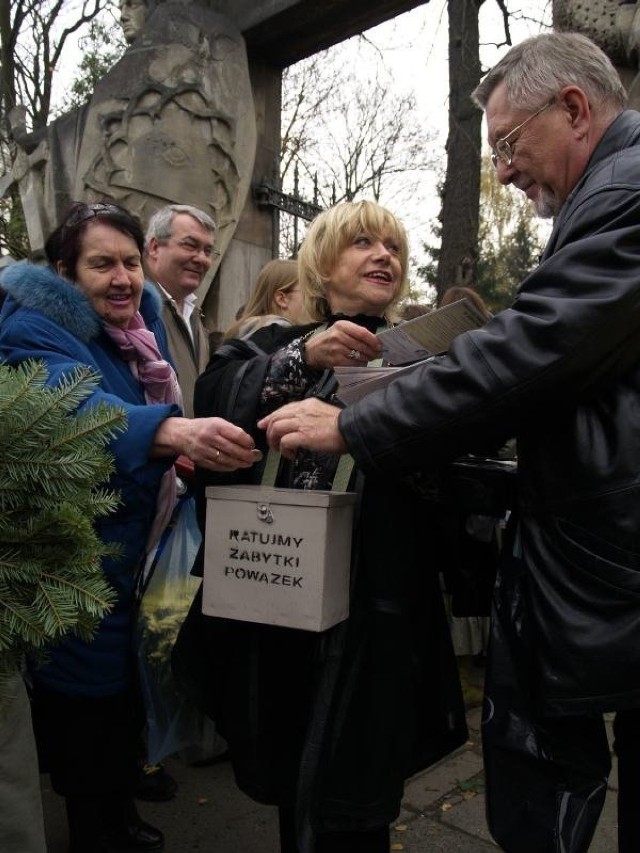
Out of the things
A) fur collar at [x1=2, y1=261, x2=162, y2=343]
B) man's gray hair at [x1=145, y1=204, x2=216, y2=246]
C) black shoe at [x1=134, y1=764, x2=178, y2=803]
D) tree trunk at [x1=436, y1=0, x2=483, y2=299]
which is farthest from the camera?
tree trunk at [x1=436, y1=0, x2=483, y2=299]

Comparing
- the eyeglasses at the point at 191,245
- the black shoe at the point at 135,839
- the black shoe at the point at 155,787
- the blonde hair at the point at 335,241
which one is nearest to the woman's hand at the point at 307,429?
the blonde hair at the point at 335,241

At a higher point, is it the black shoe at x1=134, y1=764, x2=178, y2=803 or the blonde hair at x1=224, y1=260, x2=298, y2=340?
the blonde hair at x1=224, y1=260, x2=298, y2=340

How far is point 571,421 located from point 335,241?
827 millimetres

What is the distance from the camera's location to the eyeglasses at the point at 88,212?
2055mm

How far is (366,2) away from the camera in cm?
570

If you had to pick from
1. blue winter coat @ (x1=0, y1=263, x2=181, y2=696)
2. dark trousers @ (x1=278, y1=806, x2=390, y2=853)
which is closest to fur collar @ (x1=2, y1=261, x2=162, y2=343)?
blue winter coat @ (x1=0, y1=263, x2=181, y2=696)

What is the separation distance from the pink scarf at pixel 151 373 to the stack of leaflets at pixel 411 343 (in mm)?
817

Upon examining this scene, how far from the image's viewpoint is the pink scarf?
2.05 meters

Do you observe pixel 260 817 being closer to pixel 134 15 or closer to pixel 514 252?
pixel 134 15

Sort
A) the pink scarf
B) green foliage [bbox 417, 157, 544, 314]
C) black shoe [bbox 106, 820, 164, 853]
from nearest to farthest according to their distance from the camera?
the pink scarf, black shoe [bbox 106, 820, 164, 853], green foliage [bbox 417, 157, 544, 314]

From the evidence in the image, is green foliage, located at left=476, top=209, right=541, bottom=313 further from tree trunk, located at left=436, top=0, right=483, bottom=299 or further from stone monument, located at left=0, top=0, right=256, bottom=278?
stone monument, located at left=0, top=0, right=256, bottom=278

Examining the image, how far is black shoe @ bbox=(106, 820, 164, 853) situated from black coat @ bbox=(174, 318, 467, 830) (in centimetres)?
79

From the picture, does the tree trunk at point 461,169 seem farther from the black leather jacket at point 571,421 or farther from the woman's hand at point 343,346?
the black leather jacket at point 571,421

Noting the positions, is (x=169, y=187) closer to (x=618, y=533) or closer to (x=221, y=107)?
(x=221, y=107)
